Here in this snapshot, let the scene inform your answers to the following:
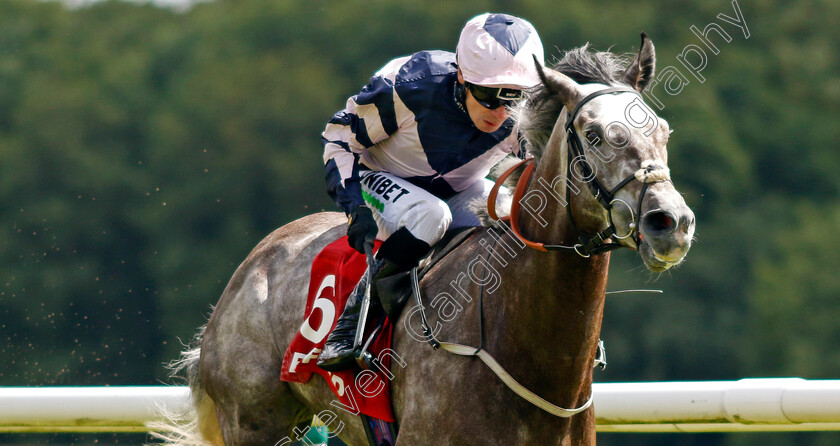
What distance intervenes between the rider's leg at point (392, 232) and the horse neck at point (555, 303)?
0.47 meters

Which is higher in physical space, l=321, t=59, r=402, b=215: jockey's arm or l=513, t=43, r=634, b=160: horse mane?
l=513, t=43, r=634, b=160: horse mane

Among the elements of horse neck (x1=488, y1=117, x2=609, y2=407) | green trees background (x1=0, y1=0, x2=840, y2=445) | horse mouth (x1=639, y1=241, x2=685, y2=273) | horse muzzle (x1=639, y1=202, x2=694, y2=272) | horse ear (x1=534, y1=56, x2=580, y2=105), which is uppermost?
horse ear (x1=534, y1=56, x2=580, y2=105)

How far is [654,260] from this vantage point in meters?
2.99

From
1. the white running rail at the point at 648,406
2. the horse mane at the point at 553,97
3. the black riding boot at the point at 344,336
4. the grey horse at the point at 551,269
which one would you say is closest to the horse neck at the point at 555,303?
the grey horse at the point at 551,269

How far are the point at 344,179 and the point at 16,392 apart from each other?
105 inches

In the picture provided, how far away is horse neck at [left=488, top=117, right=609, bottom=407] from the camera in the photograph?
3.44 metres

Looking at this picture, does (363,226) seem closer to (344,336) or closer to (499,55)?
(344,336)

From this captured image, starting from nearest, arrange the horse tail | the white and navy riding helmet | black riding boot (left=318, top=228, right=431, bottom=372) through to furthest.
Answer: the white and navy riding helmet
black riding boot (left=318, top=228, right=431, bottom=372)
the horse tail

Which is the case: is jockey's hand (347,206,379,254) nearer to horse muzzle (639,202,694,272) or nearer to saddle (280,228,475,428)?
saddle (280,228,475,428)

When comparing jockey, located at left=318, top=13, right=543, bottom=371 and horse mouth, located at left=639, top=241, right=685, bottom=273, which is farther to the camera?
jockey, located at left=318, top=13, right=543, bottom=371

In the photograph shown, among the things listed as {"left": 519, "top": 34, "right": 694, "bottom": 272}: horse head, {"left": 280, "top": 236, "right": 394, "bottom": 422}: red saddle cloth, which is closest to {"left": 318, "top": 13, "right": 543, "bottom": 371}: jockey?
{"left": 280, "top": 236, "right": 394, "bottom": 422}: red saddle cloth

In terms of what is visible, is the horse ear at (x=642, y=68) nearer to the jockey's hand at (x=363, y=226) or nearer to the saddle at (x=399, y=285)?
the saddle at (x=399, y=285)

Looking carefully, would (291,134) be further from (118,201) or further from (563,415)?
(563,415)

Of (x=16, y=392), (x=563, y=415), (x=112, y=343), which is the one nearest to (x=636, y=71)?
(x=563, y=415)
